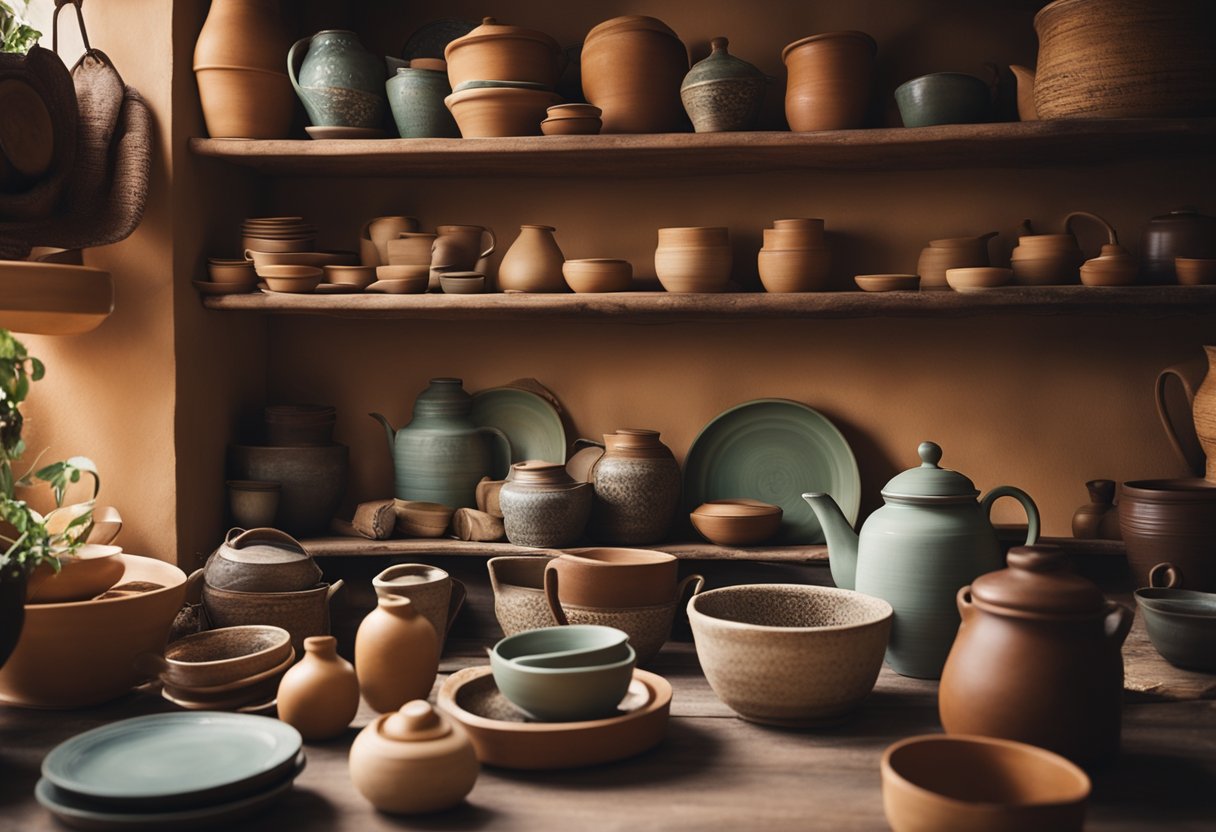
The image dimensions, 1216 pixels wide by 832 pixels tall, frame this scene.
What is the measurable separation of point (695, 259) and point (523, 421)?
638 millimetres

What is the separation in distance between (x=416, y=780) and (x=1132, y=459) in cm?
184

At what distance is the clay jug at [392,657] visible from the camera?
1.59 m

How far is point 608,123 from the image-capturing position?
2.19 meters

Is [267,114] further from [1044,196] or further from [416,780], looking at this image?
[1044,196]

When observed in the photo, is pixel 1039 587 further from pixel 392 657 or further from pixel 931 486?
pixel 392 657

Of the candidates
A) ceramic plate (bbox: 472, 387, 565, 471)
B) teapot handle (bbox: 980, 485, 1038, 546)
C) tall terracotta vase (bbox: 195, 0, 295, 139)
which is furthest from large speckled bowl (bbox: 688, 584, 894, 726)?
tall terracotta vase (bbox: 195, 0, 295, 139)

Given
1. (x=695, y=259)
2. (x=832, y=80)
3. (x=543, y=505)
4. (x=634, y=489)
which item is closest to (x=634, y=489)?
(x=634, y=489)

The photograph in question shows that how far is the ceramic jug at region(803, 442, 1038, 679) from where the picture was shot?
5.85 ft

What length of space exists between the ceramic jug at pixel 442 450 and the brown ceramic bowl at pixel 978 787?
1323mm

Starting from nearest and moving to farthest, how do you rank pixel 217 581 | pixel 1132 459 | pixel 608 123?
pixel 217 581 → pixel 608 123 → pixel 1132 459

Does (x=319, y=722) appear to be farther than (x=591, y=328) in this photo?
No

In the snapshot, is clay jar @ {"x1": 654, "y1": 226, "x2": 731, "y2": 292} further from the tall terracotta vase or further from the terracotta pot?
the tall terracotta vase

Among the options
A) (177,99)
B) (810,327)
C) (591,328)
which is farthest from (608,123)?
(177,99)

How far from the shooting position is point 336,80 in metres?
2.19
